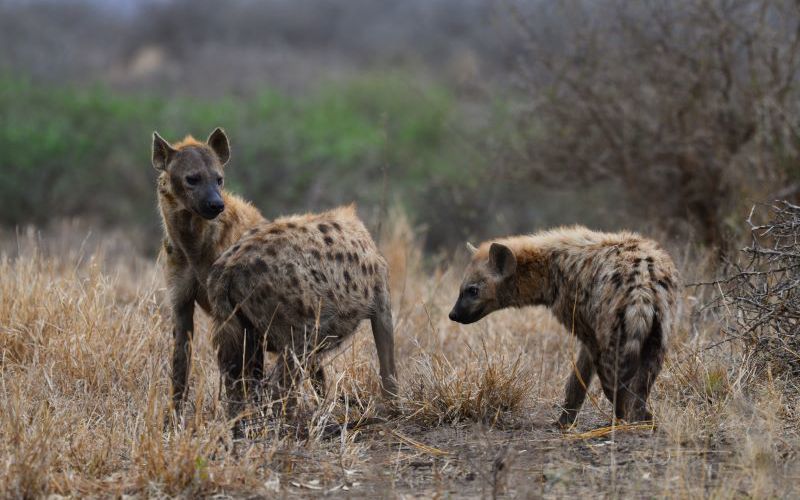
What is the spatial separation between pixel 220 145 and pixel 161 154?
1.13 ft

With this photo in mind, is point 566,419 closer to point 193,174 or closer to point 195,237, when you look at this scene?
point 195,237

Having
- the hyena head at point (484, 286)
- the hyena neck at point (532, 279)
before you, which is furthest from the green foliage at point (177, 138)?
the hyena neck at point (532, 279)

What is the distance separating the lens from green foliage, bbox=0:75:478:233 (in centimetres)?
1388

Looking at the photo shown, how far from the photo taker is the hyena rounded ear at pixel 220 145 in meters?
6.05

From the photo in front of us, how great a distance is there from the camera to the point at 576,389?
5512 millimetres

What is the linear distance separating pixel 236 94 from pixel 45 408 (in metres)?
19.5

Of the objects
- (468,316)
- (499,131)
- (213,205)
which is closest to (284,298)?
(213,205)

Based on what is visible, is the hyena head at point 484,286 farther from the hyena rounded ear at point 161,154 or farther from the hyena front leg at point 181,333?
the hyena rounded ear at point 161,154

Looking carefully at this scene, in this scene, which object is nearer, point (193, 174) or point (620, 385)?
point (620, 385)

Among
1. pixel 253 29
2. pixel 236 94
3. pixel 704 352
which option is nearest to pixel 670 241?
pixel 704 352

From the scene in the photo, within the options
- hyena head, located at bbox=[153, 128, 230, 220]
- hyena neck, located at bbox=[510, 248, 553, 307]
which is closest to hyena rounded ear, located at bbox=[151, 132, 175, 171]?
hyena head, located at bbox=[153, 128, 230, 220]

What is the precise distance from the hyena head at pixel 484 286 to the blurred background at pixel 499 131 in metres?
1.76

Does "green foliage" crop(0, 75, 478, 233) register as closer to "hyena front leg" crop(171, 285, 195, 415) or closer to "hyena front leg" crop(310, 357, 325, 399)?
"hyena front leg" crop(310, 357, 325, 399)

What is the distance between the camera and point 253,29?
121 feet
